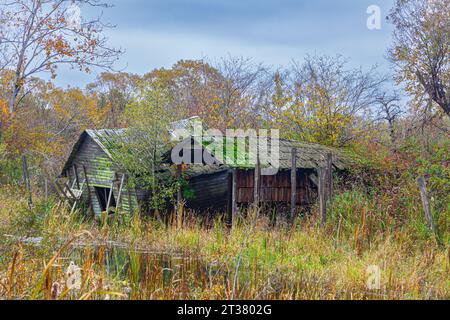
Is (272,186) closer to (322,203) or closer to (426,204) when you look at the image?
(322,203)

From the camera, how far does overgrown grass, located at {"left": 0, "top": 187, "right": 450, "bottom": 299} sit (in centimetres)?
575

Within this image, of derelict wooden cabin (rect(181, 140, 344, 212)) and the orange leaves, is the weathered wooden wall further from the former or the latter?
the orange leaves

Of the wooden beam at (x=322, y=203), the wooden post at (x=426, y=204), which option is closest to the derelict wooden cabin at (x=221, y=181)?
the wooden beam at (x=322, y=203)

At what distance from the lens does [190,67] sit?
1355 inches

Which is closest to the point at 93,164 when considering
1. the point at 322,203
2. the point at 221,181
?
the point at 221,181

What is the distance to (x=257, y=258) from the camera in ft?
26.2

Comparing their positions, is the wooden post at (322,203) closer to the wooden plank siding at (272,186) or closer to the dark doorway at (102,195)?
the wooden plank siding at (272,186)

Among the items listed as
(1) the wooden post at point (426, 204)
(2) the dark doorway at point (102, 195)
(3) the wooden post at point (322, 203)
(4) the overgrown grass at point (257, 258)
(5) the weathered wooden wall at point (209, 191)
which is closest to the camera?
(4) the overgrown grass at point (257, 258)

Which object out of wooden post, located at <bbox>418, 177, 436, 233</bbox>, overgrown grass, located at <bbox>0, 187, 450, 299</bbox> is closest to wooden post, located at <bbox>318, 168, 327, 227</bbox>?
overgrown grass, located at <bbox>0, 187, 450, 299</bbox>

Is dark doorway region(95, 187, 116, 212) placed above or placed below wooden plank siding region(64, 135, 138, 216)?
below

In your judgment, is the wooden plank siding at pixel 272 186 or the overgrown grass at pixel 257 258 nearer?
the overgrown grass at pixel 257 258

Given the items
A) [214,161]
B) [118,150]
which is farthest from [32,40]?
[214,161]

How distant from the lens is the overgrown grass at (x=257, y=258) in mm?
5750

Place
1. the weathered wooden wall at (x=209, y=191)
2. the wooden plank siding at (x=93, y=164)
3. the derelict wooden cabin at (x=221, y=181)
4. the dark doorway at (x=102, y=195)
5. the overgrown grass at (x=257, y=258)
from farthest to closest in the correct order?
the dark doorway at (x=102, y=195), the wooden plank siding at (x=93, y=164), the weathered wooden wall at (x=209, y=191), the derelict wooden cabin at (x=221, y=181), the overgrown grass at (x=257, y=258)
